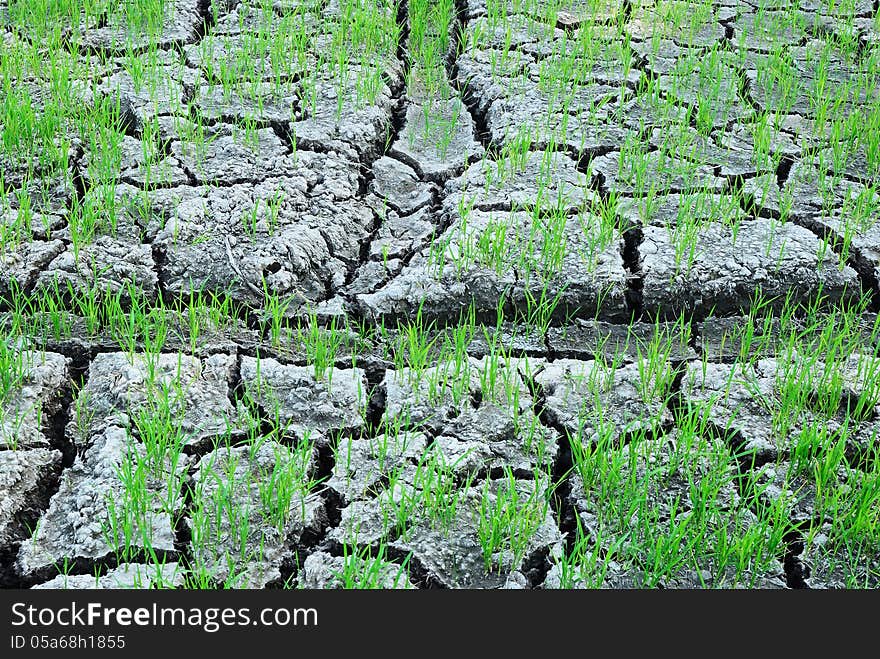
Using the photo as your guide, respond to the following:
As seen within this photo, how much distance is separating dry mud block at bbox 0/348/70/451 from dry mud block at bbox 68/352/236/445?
6cm

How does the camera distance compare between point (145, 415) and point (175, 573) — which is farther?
point (145, 415)

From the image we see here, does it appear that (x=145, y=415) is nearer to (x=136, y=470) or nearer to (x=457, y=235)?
(x=136, y=470)

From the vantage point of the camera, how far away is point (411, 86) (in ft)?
10.8

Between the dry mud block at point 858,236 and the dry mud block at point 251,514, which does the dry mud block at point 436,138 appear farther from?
the dry mud block at point 251,514

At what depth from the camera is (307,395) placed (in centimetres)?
206

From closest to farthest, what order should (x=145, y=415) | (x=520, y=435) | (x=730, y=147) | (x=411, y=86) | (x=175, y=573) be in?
(x=175, y=573) → (x=145, y=415) → (x=520, y=435) → (x=730, y=147) → (x=411, y=86)

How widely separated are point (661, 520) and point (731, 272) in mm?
889

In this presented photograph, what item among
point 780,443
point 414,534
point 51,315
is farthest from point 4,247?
point 780,443

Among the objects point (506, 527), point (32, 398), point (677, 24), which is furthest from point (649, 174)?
point (32, 398)

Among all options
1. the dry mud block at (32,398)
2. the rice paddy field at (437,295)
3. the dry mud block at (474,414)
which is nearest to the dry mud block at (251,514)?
the rice paddy field at (437,295)

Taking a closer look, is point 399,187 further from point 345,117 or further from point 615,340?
point 615,340

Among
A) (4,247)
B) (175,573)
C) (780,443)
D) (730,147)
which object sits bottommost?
(175,573)

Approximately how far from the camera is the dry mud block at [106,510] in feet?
5.46

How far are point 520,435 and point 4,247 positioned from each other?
55.9 inches
